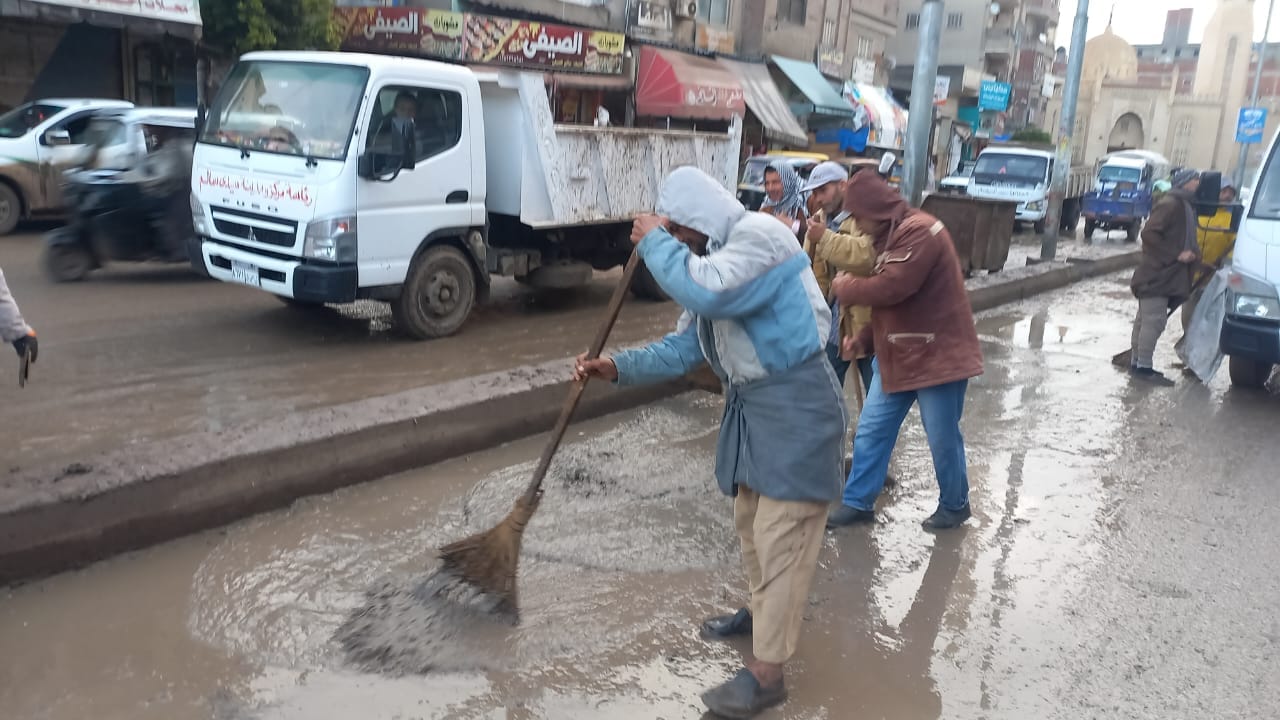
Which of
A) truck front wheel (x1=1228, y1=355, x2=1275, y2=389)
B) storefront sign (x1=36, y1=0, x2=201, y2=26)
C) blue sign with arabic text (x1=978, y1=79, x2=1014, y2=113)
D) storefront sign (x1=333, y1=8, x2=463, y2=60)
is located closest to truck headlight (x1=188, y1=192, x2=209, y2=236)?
storefront sign (x1=36, y1=0, x2=201, y2=26)

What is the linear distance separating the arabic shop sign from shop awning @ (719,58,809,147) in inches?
200

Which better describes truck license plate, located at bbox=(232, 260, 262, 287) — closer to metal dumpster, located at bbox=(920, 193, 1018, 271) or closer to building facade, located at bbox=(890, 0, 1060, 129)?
metal dumpster, located at bbox=(920, 193, 1018, 271)

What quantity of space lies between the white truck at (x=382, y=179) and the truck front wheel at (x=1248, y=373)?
5.53 m

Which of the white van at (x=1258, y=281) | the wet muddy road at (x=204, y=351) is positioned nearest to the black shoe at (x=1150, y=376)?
the white van at (x=1258, y=281)

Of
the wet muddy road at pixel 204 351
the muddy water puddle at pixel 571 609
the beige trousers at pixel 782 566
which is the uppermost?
the beige trousers at pixel 782 566

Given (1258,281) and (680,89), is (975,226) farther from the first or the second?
(680,89)

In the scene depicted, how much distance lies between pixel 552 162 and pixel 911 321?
4738 mm

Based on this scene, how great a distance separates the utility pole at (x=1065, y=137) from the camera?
50.2ft

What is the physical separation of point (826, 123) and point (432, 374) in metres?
22.3

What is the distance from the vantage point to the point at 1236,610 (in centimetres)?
393

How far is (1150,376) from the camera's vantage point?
804cm

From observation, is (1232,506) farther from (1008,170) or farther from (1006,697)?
(1008,170)

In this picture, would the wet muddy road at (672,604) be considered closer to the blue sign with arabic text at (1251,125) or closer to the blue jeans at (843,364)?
the blue jeans at (843,364)

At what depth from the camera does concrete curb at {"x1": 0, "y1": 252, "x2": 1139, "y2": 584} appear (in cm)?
363
